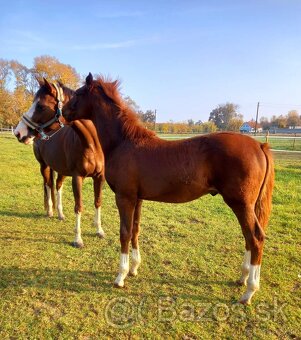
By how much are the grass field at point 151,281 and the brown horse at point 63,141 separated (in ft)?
2.10

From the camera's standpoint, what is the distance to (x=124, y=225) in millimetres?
3119

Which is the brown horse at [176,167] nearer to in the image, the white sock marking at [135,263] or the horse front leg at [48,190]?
the white sock marking at [135,263]

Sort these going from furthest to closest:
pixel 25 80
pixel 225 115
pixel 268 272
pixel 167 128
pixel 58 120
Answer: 1. pixel 225 115
2. pixel 167 128
3. pixel 25 80
4. pixel 58 120
5. pixel 268 272

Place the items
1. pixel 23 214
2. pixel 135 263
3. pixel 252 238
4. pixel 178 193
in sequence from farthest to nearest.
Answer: pixel 23 214 < pixel 135 263 < pixel 178 193 < pixel 252 238

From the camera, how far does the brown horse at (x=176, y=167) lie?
2.71 m

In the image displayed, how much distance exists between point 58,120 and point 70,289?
225 cm

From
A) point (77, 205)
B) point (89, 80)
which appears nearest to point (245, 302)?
point (77, 205)

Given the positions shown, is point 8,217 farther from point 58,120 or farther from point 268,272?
point 268,272

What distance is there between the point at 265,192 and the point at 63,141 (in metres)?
3.43

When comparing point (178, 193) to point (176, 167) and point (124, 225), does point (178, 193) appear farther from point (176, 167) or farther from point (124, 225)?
point (124, 225)

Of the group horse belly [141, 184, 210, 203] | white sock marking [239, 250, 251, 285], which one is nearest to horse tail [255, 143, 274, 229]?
white sock marking [239, 250, 251, 285]

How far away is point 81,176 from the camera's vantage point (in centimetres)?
438

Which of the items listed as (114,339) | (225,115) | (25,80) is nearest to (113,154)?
(114,339)

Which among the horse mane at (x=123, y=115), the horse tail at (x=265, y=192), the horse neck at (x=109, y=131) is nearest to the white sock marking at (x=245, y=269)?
the horse tail at (x=265, y=192)
